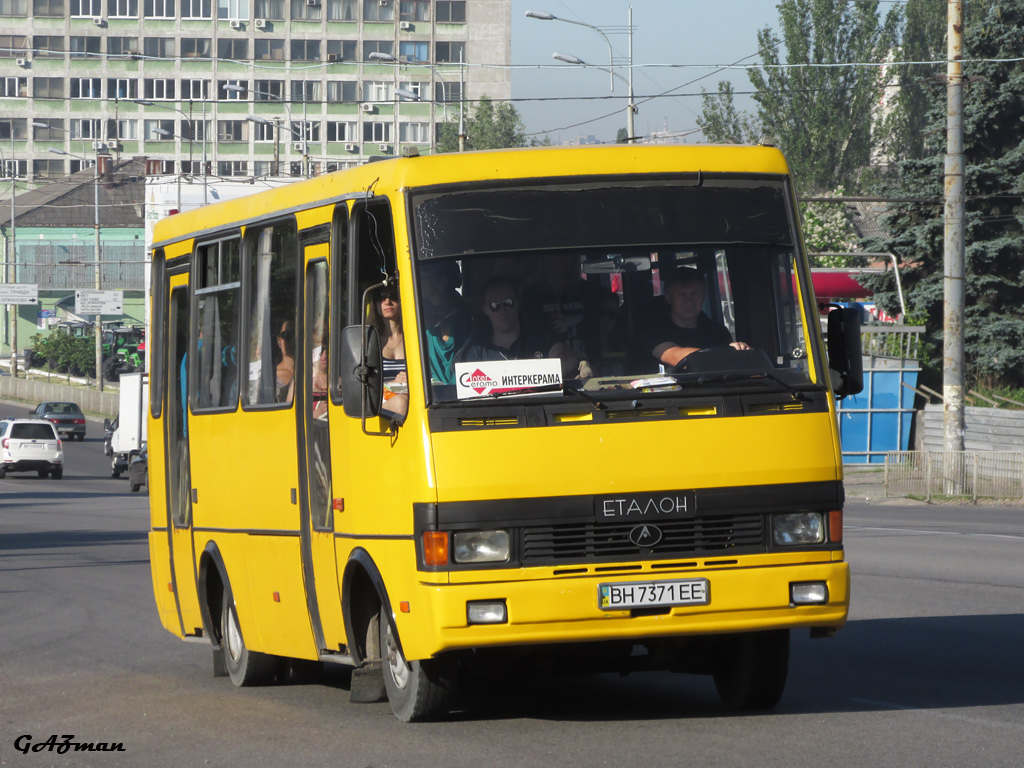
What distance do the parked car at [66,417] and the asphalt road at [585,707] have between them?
51532 millimetres

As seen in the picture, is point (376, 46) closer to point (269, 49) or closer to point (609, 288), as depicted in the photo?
point (269, 49)

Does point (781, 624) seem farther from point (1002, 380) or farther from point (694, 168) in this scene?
point (1002, 380)

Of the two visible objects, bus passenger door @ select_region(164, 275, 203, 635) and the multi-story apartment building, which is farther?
the multi-story apartment building

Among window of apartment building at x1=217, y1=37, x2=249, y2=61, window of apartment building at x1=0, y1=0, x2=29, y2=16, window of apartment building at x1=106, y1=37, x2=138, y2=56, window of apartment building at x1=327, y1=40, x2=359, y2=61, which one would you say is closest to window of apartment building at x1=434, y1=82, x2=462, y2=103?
window of apartment building at x1=327, y1=40, x2=359, y2=61

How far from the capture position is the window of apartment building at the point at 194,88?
12012cm

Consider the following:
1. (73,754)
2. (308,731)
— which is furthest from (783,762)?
(73,754)

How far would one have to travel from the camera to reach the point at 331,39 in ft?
396

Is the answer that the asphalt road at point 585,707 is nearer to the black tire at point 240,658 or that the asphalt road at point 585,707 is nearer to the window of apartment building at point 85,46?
the black tire at point 240,658

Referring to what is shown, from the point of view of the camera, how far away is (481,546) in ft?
23.4

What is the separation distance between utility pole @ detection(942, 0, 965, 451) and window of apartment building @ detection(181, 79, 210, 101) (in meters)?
94.5

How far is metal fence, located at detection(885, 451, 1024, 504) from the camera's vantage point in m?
30.6

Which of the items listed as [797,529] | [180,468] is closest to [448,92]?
[180,468]

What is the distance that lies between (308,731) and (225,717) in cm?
82

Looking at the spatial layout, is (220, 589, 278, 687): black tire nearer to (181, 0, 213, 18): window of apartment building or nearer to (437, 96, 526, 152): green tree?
(437, 96, 526, 152): green tree
